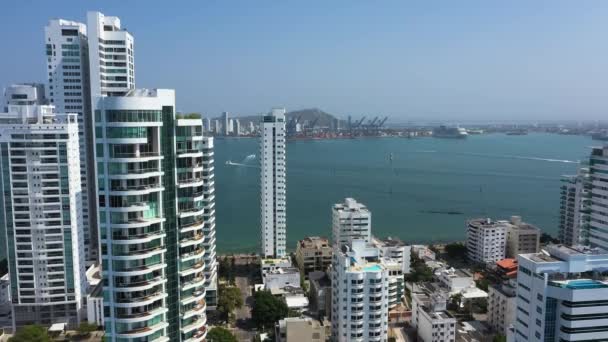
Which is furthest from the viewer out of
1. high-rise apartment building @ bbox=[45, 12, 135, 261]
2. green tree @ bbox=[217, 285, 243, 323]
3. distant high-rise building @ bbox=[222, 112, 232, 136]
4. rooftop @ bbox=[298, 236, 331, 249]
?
distant high-rise building @ bbox=[222, 112, 232, 136]

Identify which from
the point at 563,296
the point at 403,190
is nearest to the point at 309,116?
the point at 403,190

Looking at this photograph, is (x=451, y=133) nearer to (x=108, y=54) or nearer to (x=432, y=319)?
(x=108, y=54)

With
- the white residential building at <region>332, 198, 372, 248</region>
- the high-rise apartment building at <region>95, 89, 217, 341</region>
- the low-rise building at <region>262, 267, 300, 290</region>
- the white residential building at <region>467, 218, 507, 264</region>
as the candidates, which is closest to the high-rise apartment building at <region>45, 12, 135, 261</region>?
the low-rise building at <region>262, 267, 300, 290</region>

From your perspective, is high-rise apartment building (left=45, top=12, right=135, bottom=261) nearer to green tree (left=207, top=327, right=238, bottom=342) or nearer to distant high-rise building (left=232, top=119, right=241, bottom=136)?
green tree (left=207, top=327, right=238, bottom=342)

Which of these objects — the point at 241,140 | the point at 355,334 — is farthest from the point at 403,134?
the point at 355,334

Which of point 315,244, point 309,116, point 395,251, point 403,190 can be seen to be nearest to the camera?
point 395,251

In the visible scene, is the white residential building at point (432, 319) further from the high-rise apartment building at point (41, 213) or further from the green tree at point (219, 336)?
the high-rise apartment building at point (41, 213)
